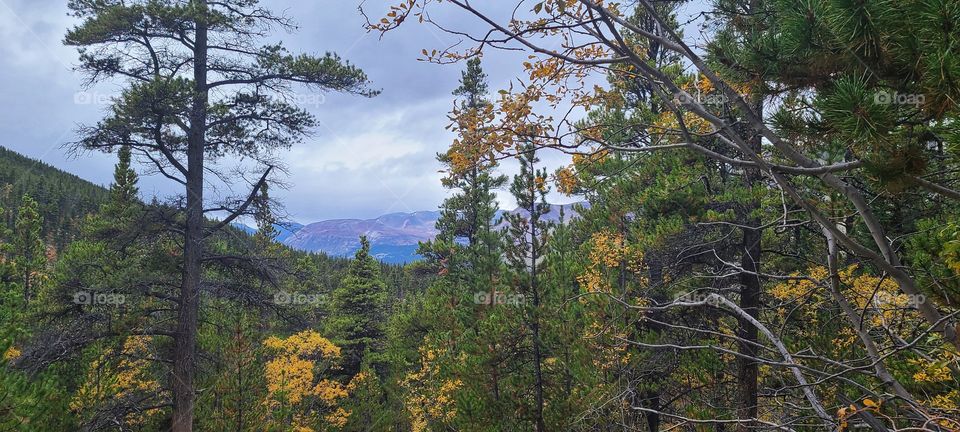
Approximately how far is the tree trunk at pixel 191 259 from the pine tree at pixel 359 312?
48.4 ft

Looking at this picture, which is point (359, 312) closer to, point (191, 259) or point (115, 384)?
point (115, 384)

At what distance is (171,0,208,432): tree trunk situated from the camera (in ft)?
29.9

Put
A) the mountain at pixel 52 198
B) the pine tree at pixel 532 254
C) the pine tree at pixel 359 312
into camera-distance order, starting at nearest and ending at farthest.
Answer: the pine tree at pixel 532 254
the pine tree at pixel 359 312
the mountain at pixel 52 198

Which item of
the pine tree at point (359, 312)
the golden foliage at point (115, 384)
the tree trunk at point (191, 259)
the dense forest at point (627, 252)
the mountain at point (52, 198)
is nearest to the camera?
the dense forest at point (627, 252)

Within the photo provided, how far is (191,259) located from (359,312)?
55.9ft

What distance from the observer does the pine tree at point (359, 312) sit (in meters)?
24.4

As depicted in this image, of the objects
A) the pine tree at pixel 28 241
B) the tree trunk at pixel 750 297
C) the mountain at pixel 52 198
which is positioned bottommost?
the tree trunk at pixel 750 297

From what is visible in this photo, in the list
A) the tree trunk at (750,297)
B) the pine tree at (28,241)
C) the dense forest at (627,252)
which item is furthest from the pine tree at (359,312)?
the tree trunk at (750,297)

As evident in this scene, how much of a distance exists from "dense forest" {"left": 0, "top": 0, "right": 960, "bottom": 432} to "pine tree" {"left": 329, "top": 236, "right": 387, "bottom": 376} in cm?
403

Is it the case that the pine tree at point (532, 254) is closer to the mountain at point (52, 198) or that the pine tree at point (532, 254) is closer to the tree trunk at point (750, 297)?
the tree trunk at point (750, 297)

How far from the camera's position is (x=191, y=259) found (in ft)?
31.2

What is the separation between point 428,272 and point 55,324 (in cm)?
1564

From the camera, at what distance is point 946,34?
2.12 meters

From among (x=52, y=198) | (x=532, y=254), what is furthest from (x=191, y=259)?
(x=52, y=198)
